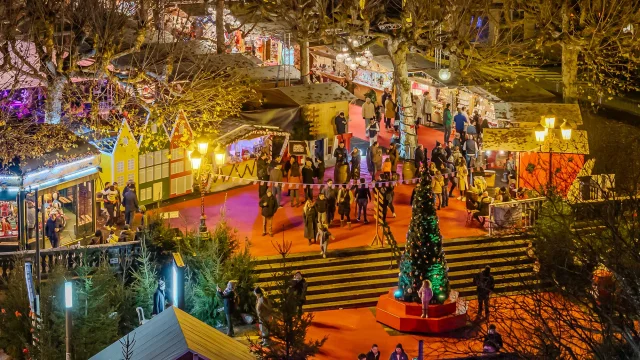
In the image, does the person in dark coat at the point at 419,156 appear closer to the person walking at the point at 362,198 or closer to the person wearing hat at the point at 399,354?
the person walking at the point at 362,198

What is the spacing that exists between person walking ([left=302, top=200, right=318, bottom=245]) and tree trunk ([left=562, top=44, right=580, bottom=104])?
1513cm

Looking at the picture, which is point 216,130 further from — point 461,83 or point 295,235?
point 461,83

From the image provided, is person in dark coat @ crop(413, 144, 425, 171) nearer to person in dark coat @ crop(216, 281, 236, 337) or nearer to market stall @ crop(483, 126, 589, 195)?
market stall @ crop(483, 126, 589, 195)

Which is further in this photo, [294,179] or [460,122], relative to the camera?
[460,122]

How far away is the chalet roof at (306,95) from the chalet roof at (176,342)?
22.7m

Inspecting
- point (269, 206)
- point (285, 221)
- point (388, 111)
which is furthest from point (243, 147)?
point (388, 111)

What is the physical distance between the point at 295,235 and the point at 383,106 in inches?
557

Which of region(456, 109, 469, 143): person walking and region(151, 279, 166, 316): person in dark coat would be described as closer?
region(151, 279, 166, 316): person in dark coat

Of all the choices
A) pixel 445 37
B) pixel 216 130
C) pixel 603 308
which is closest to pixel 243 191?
pixel 216 130

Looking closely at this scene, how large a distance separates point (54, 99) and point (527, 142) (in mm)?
15023

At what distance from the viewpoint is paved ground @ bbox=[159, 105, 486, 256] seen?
4162 cm

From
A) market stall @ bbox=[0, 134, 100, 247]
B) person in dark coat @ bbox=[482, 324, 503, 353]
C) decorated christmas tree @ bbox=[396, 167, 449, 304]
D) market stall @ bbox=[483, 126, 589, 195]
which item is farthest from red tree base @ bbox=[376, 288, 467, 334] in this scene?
market stall @ bbox=[0, 134, 100, 247]

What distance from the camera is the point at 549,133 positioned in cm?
4478

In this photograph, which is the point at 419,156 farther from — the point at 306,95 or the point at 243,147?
the point at 306,95
